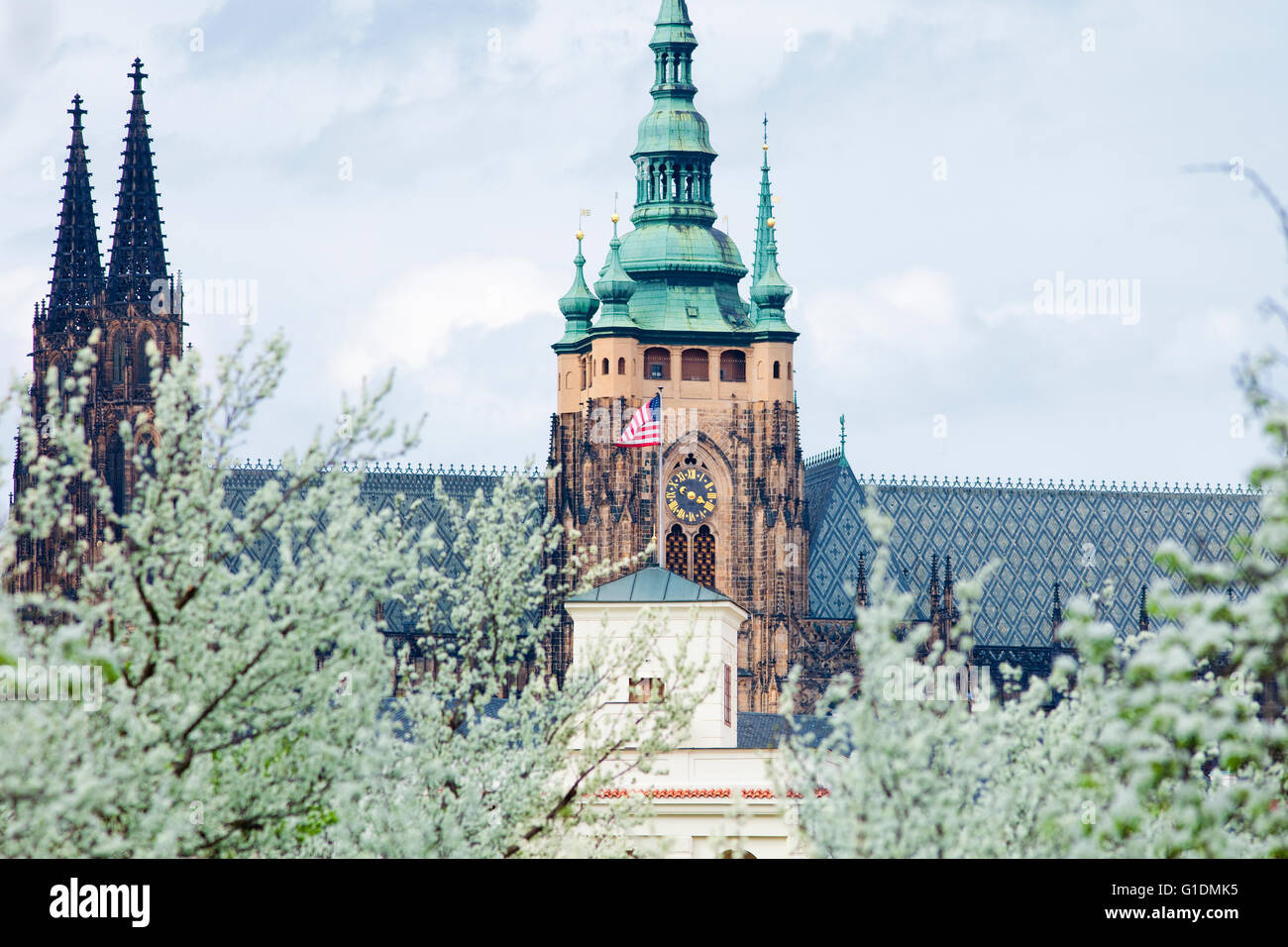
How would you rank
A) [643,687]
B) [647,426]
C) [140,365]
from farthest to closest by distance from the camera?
1. [140,365]
2. [647,426]
3. [643,687]

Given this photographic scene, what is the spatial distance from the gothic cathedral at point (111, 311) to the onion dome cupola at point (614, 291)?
672 inches

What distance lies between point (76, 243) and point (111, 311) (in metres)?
4.43

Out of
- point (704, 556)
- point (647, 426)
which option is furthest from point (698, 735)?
point (704, 556)

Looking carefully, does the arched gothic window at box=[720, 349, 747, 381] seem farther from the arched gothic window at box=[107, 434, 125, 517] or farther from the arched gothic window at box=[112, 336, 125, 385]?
the arched gothic window at box=[107, 434, 125, 517]

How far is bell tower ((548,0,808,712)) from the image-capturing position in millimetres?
96250

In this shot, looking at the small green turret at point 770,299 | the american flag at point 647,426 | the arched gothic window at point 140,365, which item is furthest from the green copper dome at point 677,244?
the arched gothic window at point 140,365

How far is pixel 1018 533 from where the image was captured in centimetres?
10994

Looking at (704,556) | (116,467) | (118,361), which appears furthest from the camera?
(118,361)

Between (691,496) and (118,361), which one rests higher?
(118,361)

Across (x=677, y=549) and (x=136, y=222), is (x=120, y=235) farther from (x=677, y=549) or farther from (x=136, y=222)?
(x=677, y=549)

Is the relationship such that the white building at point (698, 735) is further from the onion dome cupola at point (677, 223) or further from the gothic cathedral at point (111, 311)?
the gothic cathedral at point (111, 311)

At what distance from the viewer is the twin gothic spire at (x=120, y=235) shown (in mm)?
99438
